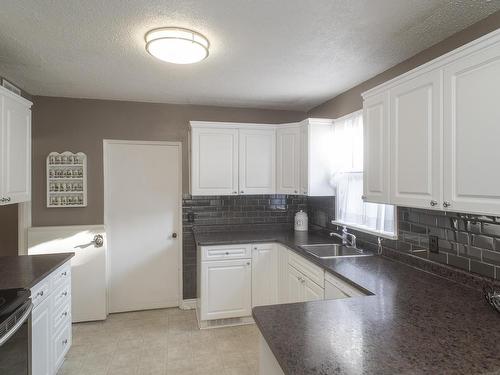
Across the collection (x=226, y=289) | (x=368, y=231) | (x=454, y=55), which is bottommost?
(x=226, y=289)

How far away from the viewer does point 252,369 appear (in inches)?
97.3

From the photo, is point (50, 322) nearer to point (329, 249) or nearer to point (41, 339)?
point (41, 339)

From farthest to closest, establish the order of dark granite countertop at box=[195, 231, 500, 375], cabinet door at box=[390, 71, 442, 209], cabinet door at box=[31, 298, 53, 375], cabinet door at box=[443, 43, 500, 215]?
cabinet door at box=[31, 298, 53, 375] → cabinet door at box=[390, 71, 442, 209] → cabinet door at box=[443, 43, 500, 215] → dark granite countertop at box=[195, 231, 500, 375]

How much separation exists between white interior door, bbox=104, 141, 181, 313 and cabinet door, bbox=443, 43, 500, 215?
2.90 m

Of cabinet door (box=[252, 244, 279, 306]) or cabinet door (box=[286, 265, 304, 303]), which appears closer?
cabinet door (box=[286, 265, 304, 303])

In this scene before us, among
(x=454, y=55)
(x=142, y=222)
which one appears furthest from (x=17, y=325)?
(x=454, y=55)

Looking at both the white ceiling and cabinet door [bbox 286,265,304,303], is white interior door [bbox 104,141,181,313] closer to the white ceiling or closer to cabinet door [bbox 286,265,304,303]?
the white ceiling

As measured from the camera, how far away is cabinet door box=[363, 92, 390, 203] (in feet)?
6.81

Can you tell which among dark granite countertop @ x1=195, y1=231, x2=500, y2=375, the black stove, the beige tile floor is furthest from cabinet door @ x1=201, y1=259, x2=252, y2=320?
the black stove

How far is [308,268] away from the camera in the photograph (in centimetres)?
257

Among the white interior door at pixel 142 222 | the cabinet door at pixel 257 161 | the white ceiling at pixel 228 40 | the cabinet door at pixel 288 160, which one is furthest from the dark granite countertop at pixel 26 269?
the cabinet door at pixel 288 160

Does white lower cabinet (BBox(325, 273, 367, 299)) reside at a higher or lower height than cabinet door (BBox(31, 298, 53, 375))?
higher

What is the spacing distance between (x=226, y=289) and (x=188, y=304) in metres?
0.83

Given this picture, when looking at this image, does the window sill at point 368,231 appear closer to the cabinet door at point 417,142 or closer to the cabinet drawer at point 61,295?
the cabinet door at point 417,142
